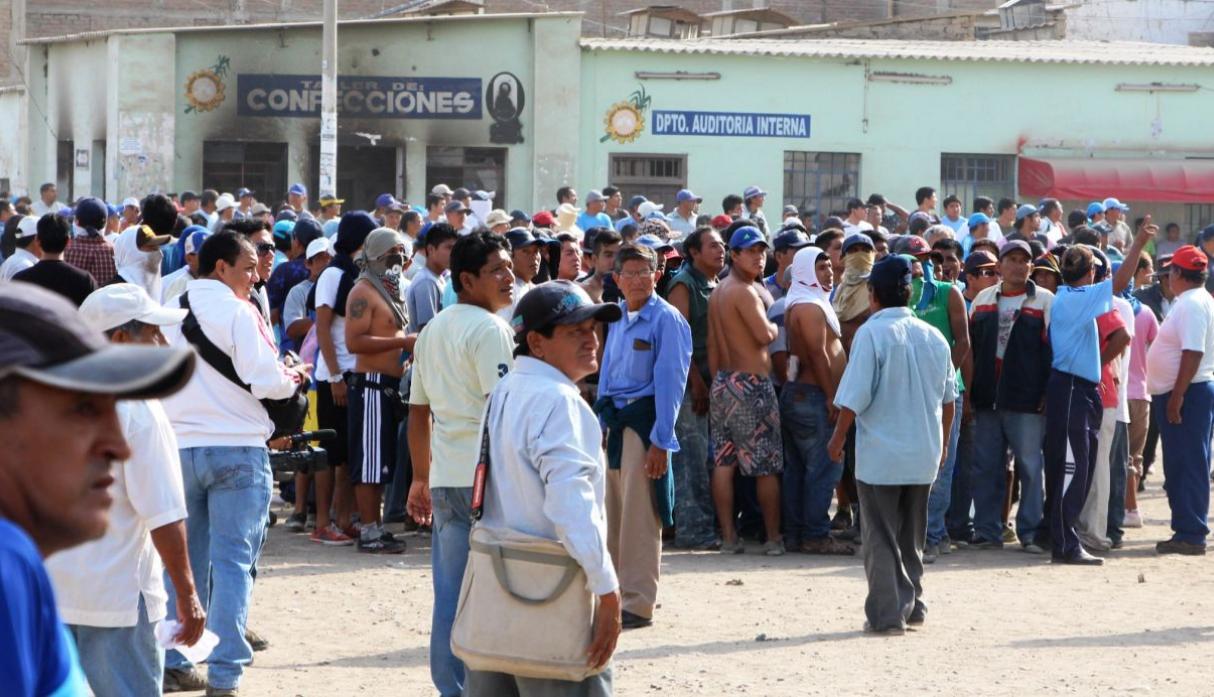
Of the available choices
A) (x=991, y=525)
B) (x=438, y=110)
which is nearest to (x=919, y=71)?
(x=438, y=110)

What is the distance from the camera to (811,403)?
10906 millimetres

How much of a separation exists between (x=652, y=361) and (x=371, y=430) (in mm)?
2333

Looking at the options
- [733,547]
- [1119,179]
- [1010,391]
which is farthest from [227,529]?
[1119,179]

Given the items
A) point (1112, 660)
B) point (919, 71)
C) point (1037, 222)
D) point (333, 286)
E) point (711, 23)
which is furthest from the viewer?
point (711, 23)

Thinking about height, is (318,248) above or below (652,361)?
above

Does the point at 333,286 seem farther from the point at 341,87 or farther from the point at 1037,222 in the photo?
the point at 341,87

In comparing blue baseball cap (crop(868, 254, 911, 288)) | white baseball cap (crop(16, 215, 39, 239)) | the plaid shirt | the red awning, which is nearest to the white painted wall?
the red awning

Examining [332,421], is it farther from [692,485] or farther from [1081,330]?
[1081,330]

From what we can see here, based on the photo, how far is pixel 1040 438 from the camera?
11.0 metres

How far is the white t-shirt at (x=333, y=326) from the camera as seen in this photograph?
10344 mm

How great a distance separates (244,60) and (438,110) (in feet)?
10.3

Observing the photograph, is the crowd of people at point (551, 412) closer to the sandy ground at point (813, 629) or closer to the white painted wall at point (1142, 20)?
the sandy ground at point (813, 629)

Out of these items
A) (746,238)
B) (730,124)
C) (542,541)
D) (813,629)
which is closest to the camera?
(542,541)

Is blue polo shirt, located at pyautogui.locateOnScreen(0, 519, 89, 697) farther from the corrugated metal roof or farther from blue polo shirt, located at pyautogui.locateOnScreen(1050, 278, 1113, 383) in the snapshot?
the corrugated metal roof
